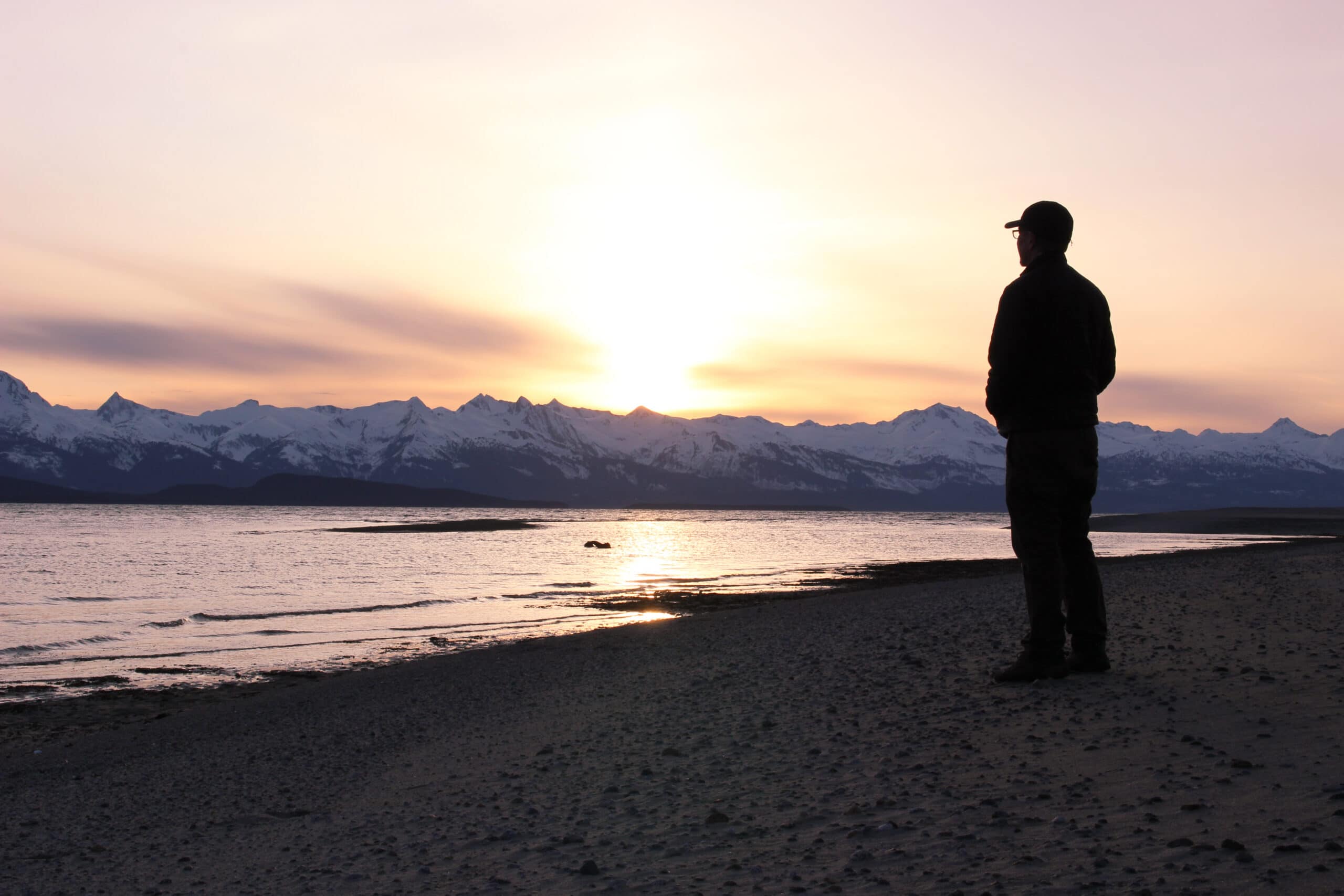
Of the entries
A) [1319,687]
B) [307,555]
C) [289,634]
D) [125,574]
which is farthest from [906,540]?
[1319,687]

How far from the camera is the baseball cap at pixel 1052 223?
8.27 metres

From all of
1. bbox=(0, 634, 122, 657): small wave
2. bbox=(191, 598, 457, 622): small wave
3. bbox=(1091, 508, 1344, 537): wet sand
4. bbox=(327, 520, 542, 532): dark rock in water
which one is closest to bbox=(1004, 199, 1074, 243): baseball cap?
bbox=(0, 634, 122, 657): small wave

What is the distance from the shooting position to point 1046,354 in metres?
7.93

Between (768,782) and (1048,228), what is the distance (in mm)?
4990

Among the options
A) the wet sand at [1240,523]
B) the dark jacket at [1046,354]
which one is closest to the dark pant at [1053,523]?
the dark jacket at [1046,354]

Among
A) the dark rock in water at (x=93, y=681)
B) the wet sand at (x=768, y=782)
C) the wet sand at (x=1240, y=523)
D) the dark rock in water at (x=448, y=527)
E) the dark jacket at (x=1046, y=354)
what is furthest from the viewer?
the dark rock in water at (x=448, y=527)

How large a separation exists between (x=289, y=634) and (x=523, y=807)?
68.4 ft

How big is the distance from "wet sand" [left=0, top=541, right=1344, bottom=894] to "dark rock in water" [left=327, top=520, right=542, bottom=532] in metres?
116

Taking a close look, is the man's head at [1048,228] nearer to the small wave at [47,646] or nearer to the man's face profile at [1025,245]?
the man's face profile at [1025,245]

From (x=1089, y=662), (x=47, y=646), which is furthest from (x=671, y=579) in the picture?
(x=1089, y=662)

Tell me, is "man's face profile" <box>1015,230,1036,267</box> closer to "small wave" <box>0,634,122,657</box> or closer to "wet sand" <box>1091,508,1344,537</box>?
"small wave" <box>0,634,122,657</box>

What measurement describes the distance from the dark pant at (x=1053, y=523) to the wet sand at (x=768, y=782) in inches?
24.9

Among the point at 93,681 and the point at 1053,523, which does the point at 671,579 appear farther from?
the point at 1053,523

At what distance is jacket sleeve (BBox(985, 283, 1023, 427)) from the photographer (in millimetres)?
7961
